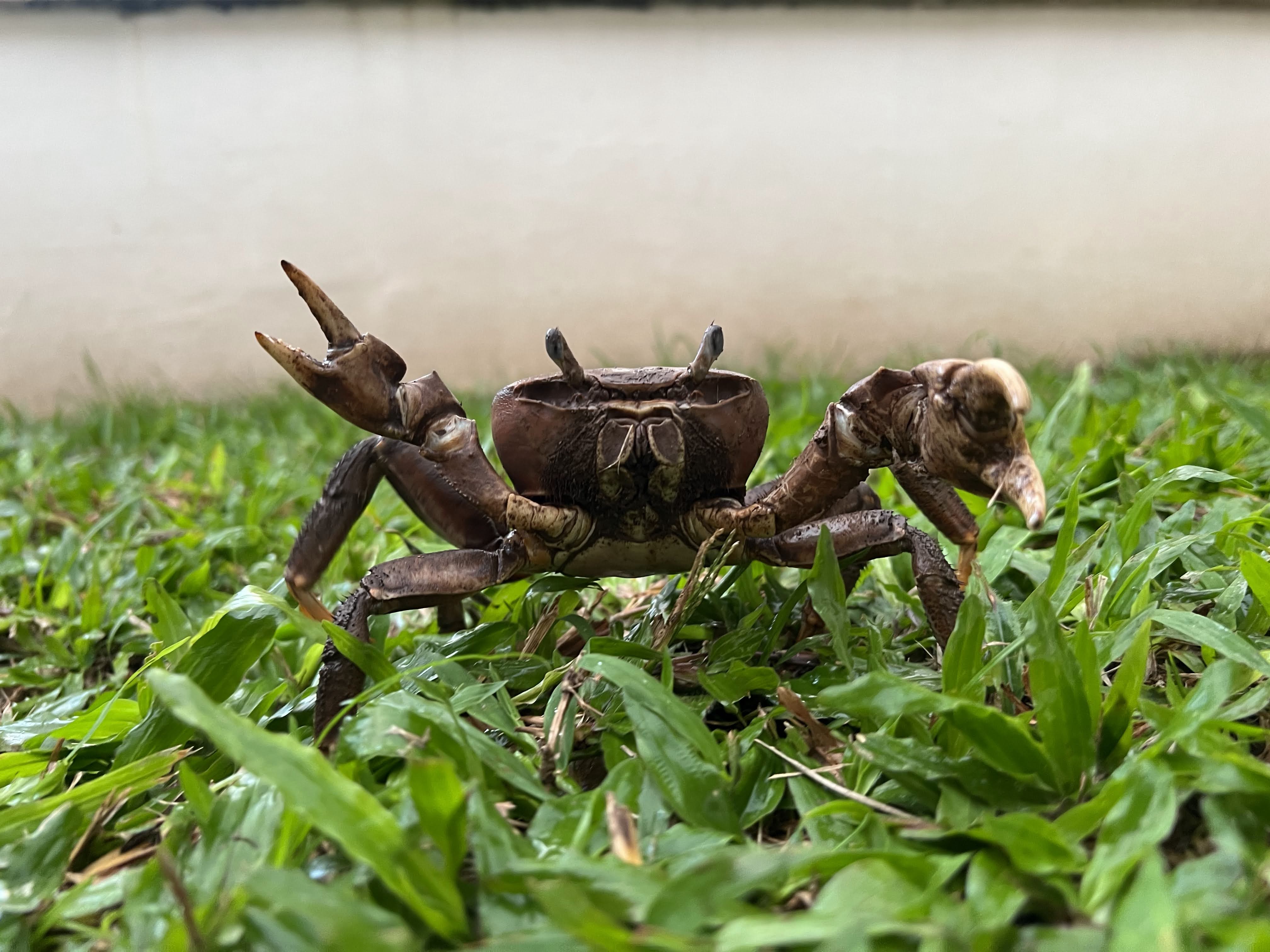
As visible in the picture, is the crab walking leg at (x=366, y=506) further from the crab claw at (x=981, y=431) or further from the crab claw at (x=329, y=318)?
the crab claw at (x=981, y=431)

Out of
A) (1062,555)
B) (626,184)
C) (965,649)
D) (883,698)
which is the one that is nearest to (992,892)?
(883,698)

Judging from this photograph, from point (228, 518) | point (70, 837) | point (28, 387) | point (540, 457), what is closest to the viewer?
point (70, 837)

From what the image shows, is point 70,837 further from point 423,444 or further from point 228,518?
point 228,518

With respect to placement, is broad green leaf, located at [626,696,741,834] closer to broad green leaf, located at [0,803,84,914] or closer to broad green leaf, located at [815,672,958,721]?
broad green leaf, located at [815,672,958,721]

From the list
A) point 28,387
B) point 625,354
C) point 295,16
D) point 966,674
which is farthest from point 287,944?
point 28,387

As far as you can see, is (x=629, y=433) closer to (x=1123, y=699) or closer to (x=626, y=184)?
(x=1123, y=699)

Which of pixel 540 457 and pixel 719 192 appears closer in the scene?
pixel 540 457
